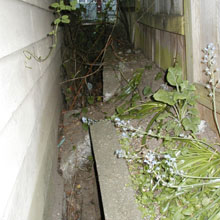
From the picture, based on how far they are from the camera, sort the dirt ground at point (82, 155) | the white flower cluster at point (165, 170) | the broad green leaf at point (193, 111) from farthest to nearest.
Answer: the dirt ground at point (82, 155) < the broad green leaf at point (193, 111) < the white flower cluster at point (165, 170)

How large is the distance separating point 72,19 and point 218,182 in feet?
13.2

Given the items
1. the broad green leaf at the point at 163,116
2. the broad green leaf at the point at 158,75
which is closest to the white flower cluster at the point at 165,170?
the broad green leaf at the point at 163,116

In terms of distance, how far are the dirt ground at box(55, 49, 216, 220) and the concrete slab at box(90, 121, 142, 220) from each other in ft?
1.08

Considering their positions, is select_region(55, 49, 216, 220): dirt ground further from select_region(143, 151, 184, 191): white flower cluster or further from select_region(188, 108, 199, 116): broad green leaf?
select_region(143, 151, 184, 191): white flower cluster

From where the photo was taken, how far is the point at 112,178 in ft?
5.93

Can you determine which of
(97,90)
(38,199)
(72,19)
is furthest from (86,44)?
(38,199)

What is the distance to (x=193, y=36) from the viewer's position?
198 cm

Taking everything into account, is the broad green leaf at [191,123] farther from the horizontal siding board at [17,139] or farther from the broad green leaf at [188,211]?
the horizontal siding board at [17,139]

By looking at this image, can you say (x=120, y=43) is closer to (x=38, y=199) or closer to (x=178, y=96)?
(x=178, y=96)

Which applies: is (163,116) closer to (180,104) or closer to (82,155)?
(180,104)

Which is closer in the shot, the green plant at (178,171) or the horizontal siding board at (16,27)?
the horizontal siding board at (16,27)

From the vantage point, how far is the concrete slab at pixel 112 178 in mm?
1525

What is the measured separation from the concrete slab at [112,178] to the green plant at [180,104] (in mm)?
453

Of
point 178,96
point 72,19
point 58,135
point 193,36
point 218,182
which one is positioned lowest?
point 58,135
